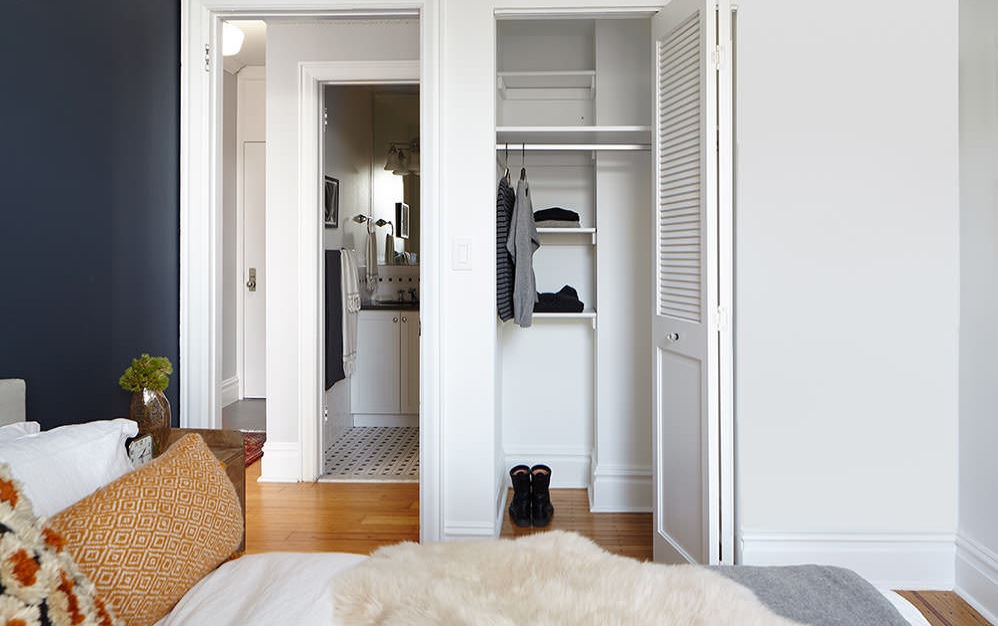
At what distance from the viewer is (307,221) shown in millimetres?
4254

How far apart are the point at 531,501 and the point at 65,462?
8.30ft

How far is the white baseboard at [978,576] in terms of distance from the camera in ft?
8.28

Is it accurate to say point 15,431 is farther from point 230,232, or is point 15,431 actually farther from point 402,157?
point 230,232

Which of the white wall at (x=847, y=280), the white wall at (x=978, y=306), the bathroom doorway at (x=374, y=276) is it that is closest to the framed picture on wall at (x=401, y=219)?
the bathroom doorway at (x=374, y=276)

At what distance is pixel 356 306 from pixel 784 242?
305 centimetres

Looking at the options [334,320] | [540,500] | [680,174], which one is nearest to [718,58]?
[680,174]

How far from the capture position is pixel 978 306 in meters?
2.65

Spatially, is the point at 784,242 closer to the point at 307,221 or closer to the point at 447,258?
the point at 447,258

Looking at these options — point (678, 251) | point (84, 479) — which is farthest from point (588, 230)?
point (84, 479)

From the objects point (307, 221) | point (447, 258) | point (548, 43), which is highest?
point (548, 43)

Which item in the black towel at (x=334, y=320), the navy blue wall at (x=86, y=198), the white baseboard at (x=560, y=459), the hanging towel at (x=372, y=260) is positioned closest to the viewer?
the navy blue wall at (x=86, y=198)

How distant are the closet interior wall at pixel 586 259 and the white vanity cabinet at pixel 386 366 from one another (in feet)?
→ 5.26

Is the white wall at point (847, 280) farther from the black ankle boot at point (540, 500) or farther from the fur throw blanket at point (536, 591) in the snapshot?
the fur throw blanket at point (536, 591)

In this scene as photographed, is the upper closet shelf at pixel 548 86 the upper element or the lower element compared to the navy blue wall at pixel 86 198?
upper
